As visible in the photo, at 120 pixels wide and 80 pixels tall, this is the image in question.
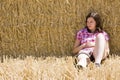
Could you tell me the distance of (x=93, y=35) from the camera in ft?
11.0

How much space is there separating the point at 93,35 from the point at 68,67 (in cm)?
76

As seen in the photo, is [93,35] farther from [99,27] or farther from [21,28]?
[21,28]

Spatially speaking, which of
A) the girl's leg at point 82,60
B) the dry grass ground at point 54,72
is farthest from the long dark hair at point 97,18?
the dry grass ground at point 54,72

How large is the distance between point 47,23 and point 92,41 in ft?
1.30

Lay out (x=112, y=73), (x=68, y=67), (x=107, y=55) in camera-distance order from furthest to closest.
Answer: (x=107, y=55) → (x=68, y=67) → (x=112, y=73)

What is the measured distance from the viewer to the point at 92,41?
332 cm

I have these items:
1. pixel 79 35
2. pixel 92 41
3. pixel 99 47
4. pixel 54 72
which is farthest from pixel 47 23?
pixel 54 72

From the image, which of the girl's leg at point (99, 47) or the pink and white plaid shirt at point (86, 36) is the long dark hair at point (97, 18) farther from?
the girl's leg at point (99, 47)

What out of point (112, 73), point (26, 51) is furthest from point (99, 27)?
point (112, 73)

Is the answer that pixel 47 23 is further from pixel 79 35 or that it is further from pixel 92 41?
pixel 92 41

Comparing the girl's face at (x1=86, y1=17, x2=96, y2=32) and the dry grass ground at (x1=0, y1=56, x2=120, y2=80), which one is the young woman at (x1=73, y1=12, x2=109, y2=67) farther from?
the dry grass ground at (x1=0, y1=56, x2=120, y2=80)

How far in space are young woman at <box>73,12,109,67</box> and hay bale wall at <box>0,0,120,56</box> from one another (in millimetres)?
81

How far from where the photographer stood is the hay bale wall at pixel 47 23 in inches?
133

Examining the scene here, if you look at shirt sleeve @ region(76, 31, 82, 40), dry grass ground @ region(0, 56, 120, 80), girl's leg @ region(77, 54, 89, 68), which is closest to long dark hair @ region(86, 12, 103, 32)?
shirt sleeve @ region(76, 31, 82, 40)
